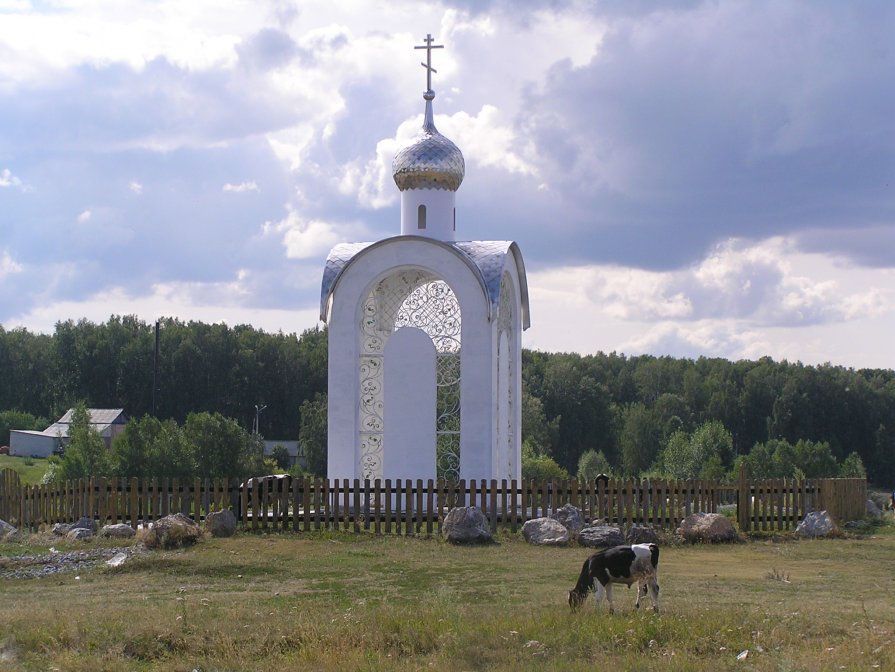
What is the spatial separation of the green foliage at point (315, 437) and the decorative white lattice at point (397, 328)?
34875 millimetres

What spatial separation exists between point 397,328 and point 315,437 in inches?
1507

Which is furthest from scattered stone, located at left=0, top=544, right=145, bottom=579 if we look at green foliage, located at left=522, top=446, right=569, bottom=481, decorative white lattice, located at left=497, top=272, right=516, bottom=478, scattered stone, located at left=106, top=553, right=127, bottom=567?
green foliage, located at left=522, top=446, right=569, bottom=481

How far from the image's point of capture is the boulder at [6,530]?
19359mm

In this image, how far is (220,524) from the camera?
1856 cm

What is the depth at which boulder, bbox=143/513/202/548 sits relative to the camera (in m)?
16.8

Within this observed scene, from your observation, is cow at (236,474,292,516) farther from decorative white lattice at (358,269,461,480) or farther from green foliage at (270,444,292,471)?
green foliage at (270,444,292,471)

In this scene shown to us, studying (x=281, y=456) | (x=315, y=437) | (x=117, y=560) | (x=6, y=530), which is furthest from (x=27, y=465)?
(x=117, y=560)

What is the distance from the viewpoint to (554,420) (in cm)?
7025

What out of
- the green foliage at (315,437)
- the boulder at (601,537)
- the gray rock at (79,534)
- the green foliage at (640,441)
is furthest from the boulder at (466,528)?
the green foliage at (640,441)

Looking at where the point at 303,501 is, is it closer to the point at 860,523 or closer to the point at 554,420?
the point at 860,523

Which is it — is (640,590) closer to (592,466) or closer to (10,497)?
(10,497)

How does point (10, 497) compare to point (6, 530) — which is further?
point (10, 497)

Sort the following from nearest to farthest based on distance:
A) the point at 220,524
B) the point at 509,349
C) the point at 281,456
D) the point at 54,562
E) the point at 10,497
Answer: the point at 54,562
the point at 220,524
the point at 10,497
the point at 509,349
the point at 281,456

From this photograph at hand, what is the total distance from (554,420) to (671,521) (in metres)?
49.9
